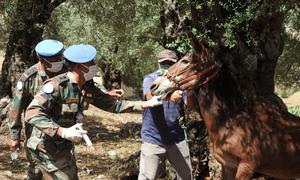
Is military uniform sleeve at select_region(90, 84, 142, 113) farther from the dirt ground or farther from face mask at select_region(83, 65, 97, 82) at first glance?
the dirt ground

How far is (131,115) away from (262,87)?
1612 centimetres

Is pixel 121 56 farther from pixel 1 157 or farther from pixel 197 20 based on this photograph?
pixel 197 20

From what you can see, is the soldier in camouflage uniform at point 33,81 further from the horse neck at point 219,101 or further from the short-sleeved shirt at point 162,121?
the horse neck at point 219,101

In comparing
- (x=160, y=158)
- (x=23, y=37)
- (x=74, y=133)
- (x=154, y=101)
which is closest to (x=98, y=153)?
(x=23, y=37)

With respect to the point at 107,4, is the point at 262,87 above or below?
below

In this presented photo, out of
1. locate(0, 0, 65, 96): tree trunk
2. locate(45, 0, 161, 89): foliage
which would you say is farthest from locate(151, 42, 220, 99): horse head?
locate(45, 0, 161, 89): foliage

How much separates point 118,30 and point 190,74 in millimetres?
16907

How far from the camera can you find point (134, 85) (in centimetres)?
3089

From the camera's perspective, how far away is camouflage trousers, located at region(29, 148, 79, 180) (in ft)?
16.6

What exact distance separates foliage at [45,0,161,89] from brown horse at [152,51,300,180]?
1018 cm

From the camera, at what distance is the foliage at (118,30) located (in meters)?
17.3

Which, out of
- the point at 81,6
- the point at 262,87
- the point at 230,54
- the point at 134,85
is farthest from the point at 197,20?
the point at 134,85

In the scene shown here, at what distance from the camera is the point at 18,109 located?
618cm

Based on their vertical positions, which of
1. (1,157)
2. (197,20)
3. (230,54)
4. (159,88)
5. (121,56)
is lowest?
(1,157)
